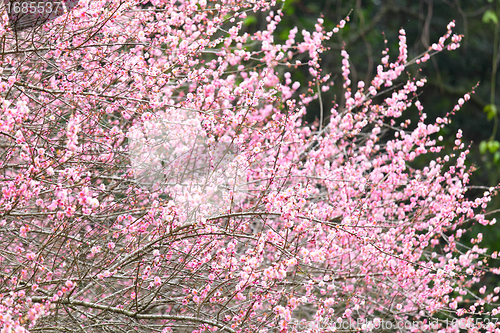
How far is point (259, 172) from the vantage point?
11.8 ft

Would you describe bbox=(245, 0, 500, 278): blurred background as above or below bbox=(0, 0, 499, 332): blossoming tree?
above

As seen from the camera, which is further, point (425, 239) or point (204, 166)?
point (425, 239)

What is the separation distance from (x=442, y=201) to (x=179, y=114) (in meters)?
2.10

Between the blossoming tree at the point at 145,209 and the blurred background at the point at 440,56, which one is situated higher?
the blurred background at the point at 440,56

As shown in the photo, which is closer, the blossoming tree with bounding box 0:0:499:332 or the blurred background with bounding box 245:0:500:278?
the blossoming tree with bounding box 0:0:499:332

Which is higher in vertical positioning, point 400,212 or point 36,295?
point 400,212

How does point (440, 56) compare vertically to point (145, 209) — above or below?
above

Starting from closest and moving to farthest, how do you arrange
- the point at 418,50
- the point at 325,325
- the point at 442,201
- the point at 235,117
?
the point at 325,325, the point at 235,117, the point at 442,201, the point at 418,50

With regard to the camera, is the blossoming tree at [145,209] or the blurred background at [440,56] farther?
the blurred background at [440,56]

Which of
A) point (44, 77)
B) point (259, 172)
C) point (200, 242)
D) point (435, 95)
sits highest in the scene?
point (435, 95)

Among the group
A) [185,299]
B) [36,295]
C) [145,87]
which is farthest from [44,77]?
[185,299]

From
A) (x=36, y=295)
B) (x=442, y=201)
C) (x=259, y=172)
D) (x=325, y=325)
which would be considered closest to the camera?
(x=36, y=295)

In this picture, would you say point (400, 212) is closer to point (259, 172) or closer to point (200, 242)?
point (259, 172)

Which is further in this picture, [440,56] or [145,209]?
[440,56]
